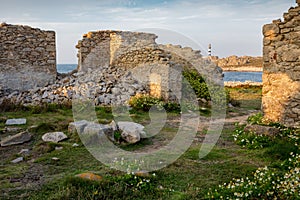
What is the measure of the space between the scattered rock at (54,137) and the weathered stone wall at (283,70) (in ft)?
17.3

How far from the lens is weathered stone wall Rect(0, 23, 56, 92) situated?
44.5ft

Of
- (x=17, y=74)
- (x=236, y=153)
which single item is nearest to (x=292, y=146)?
(x=236, y=153)

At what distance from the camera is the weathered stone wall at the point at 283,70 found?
23.7 feet

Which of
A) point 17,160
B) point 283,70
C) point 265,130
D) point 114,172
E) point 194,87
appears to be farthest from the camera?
point 194,87

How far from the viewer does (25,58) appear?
13953mm

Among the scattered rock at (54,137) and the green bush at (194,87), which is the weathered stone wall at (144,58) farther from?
the scattered rock at (54,137)

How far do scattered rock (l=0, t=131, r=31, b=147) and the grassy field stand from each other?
16cm

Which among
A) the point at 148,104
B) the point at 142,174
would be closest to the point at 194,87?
the point at 148,104

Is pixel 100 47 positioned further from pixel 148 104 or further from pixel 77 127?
pixel 77 127

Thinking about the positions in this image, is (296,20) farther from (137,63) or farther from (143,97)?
(137,63)

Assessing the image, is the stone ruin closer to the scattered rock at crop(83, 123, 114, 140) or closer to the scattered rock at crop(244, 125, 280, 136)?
the scattered rock at crop(83, 123, 114, 140)

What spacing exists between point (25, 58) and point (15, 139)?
814 centimetres

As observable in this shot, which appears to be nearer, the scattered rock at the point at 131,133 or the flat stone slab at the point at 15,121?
the scattered rock at the point at 131,133

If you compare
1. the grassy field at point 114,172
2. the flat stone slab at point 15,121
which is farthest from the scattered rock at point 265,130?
the flat stone slab at point 15,121
